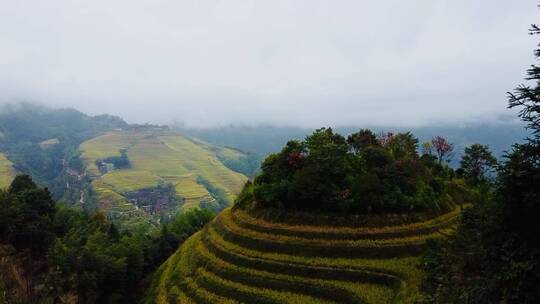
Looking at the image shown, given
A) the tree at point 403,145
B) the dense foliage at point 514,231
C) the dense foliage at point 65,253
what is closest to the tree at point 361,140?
the tree at point 403,145

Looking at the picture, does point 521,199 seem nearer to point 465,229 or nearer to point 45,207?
point 465,229

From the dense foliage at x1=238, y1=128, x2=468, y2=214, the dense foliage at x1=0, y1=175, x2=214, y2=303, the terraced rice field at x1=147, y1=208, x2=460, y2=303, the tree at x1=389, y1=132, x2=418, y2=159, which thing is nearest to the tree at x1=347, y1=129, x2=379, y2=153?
the tree at x1=389, y1=132, x2=418, y2=159

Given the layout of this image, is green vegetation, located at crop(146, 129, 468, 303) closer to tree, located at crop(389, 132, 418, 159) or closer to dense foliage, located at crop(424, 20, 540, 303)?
tree, located at crop(389, 132, 418, 159)

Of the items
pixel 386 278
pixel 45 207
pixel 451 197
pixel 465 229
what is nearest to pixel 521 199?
pixel 465 229

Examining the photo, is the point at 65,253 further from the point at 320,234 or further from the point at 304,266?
the point at 320,234

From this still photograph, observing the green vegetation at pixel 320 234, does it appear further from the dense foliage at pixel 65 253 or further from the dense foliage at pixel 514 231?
the dense foliage at pixel 514 231

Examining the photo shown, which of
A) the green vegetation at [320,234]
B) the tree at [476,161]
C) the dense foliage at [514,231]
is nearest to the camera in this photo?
the dense foliage at [514,231]
